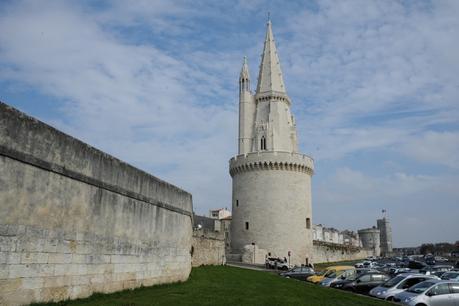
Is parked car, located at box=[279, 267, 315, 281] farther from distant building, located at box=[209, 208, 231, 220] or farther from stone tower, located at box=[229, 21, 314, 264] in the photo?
distant building, located at box=[209, 208, 231, 220]

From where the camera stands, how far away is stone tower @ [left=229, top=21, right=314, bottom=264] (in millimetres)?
42375

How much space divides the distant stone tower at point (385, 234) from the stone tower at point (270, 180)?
110m

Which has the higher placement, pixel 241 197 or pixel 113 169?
pixel 241 197

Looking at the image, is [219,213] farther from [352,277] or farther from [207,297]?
[207,297]

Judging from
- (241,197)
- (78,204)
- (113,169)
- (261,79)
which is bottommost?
(78,204)

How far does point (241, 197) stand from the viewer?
4441 centimetres

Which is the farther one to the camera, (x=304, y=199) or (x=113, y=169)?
(x=304, y=199)

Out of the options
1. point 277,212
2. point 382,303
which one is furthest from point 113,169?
point 277,212

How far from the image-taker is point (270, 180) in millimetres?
43250

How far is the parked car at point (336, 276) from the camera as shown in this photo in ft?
77.7

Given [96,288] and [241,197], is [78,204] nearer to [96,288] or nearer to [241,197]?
[96,288]

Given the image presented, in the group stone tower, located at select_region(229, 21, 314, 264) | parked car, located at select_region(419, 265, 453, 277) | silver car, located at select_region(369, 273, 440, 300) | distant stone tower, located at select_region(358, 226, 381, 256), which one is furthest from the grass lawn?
distant stone tower, located at select_region(358, 226, 381, 256)

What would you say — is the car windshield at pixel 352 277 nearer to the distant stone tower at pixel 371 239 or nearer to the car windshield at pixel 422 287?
the car windshield at pixel 422 287

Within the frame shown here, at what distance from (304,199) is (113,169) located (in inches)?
1295
